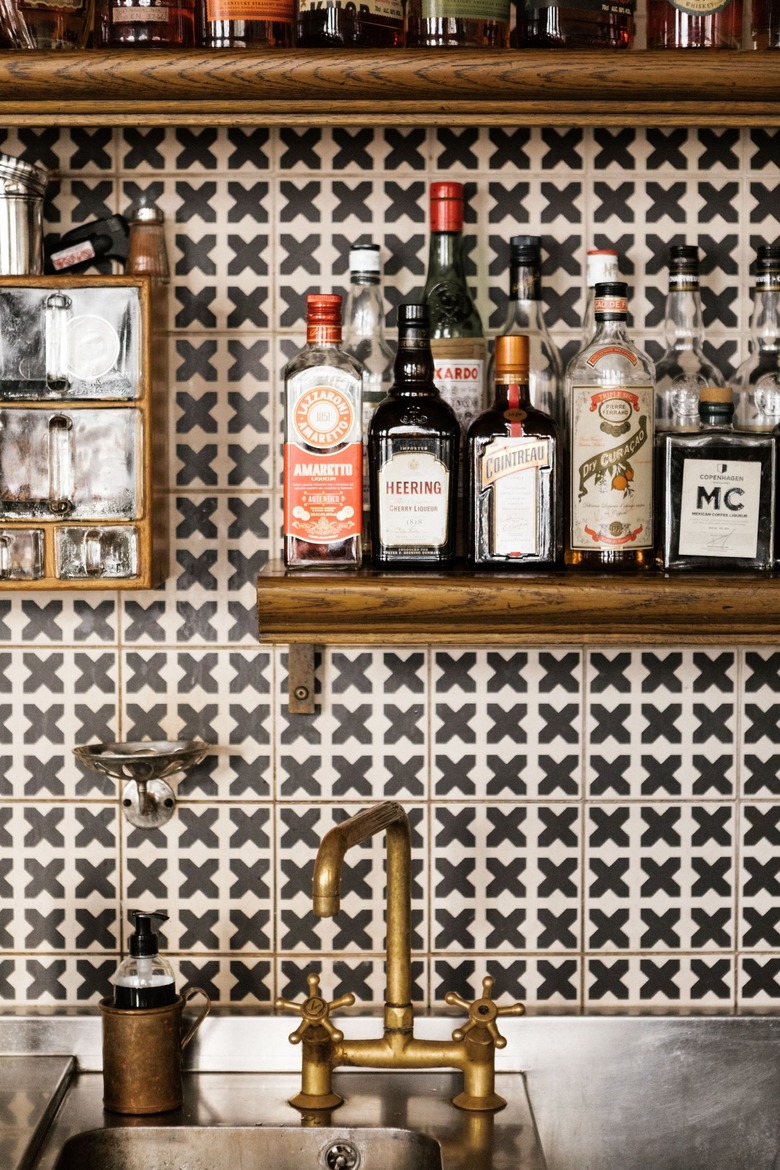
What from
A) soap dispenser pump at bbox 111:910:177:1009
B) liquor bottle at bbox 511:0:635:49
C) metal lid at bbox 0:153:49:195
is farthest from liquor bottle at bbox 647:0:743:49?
soap dispenser pump at bbox 111:910:177:1009

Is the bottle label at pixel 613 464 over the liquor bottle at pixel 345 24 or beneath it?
beneath

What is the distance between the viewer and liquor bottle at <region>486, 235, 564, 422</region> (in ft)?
4.35

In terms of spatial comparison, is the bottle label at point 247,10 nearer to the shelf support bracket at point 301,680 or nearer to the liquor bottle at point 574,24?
the liquor bottle at point 574,24

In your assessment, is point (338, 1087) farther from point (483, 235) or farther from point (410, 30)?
point (410, 30)

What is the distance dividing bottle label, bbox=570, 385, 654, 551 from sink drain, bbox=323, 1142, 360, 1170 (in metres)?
0.68

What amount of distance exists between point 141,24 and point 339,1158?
1162mm

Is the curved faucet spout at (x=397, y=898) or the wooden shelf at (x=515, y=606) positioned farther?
the curved faucet spout at (x=397, y=898)

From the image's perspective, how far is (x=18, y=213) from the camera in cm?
130

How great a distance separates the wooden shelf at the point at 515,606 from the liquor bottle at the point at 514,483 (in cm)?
6

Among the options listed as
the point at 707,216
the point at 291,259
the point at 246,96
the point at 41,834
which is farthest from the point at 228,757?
the point at 707,216

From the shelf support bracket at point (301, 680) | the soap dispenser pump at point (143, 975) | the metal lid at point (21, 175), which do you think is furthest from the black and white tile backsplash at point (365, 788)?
the metal lid at point (21, 175)

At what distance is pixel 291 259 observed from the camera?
141 centimetres

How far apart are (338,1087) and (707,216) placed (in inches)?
42.3

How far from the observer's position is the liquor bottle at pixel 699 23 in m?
1.22
